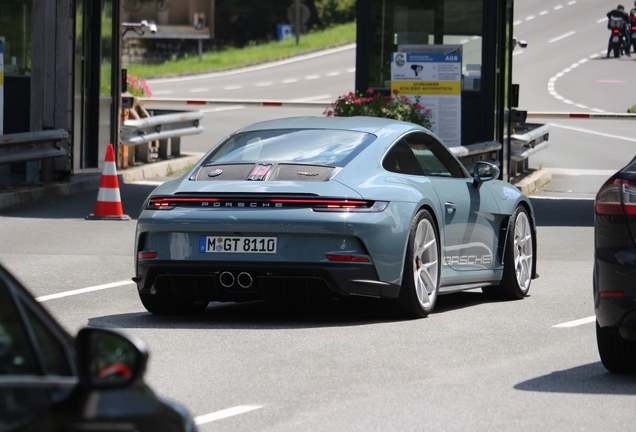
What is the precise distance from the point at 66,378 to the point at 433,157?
6.54 meters

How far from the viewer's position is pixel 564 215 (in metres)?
16.5

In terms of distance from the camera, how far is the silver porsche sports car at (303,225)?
7691mm

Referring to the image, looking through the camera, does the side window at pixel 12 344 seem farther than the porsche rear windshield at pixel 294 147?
No

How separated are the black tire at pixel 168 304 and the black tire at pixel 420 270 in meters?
1.38

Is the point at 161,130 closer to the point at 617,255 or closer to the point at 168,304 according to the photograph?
the point at 168,304

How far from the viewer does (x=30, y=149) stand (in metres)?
16.7

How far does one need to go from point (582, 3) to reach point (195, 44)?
818 inches

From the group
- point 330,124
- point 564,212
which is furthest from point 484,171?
point 564,212

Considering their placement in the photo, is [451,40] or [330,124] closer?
[330,124]

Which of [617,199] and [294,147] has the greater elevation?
[294,147]

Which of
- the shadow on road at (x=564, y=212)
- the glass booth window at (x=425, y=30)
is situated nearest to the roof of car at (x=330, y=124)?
the shadow on road at (x=564, y=212)

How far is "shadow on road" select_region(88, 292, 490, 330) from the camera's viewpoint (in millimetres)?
8062

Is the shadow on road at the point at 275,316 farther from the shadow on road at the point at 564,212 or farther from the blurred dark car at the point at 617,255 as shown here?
the shadow on road at the point at 564,212

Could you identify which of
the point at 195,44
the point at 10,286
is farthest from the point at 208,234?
the point at 195,44
